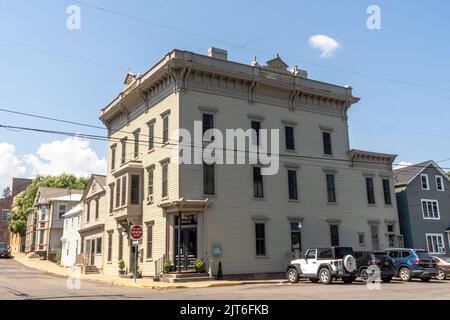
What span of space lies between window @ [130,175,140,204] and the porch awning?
4.44 meters

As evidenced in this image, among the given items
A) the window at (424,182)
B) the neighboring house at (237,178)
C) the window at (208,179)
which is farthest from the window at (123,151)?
the window at (424,182)

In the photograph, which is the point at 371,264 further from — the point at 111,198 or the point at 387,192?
the point at 111,198

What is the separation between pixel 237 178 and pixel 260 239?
173 inches

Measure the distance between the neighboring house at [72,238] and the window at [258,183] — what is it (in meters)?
A: 23.6

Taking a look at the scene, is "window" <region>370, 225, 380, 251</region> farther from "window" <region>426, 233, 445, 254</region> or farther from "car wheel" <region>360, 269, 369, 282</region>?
"car wheel" <region>360, 269, 369, 282</region>

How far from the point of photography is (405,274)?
1032 inches

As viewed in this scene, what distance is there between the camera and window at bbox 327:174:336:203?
113ft

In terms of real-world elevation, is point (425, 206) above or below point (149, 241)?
above

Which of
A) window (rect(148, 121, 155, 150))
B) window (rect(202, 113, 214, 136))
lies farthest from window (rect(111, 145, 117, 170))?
window (rect(202, 113, 214, 136))

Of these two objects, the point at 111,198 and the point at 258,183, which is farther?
the point at 111,198

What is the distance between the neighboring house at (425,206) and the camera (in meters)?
40.0

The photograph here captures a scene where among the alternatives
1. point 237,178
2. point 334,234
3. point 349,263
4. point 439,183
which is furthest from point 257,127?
point 439,183
